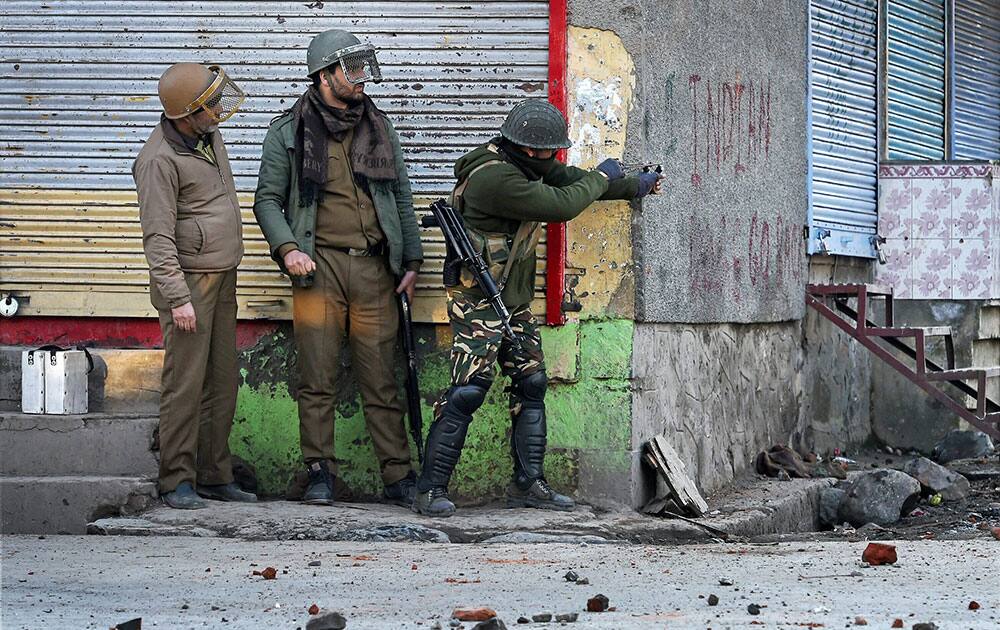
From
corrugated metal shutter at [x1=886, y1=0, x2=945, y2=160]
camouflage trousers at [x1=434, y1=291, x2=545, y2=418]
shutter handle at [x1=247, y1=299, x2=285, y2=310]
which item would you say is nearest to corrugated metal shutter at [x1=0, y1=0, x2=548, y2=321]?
shutter handle at [x1=247, y1=299, x2=285, y2=310]

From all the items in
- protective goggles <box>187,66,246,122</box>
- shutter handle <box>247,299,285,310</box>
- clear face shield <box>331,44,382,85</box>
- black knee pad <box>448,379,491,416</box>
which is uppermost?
clear face shield <box>331,44,382,85</box>

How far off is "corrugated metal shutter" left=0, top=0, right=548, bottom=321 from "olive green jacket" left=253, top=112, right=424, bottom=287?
Answer: 329 millimetres

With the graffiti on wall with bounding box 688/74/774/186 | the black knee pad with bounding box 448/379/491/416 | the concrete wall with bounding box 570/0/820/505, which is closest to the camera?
the black knee pad with bounding box 448/379/491/416

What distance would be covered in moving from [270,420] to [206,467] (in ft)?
1.64

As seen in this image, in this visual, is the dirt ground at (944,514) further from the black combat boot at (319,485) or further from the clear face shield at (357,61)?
the clear face shield at (357,61)

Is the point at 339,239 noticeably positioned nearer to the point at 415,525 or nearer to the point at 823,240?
the point at 415,525

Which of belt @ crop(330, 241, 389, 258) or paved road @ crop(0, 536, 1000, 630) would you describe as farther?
belt @ crop(330, 241, 389, 258)

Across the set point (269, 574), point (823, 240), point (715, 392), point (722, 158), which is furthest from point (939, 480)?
point (269, 574)

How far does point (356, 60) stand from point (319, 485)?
2167 millimetres

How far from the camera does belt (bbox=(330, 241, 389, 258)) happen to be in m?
7.33

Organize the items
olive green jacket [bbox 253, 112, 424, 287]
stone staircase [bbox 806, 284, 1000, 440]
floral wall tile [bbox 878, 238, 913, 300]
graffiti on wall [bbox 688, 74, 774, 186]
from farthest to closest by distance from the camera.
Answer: floral wall tile [bbox 878, 238, 913, 300] < stone staircase [bbox 806, 284, 1000, 440] < graffiti on wall [bbox 688, 74, 774, 186] < olive green jacket [bbox 253, 112, 424, 287]

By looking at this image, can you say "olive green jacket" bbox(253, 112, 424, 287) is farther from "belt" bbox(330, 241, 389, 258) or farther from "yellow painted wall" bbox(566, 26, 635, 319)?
"yellow painted wall" bbox(566, 26, 635, 319)

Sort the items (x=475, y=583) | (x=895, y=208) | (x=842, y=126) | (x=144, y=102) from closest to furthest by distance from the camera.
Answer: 1. (x=475, y=583)
2. (x=144, y=102)
3. (x=842, y=126)
4. (x=895, y=208)

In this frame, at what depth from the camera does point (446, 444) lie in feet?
23.1
